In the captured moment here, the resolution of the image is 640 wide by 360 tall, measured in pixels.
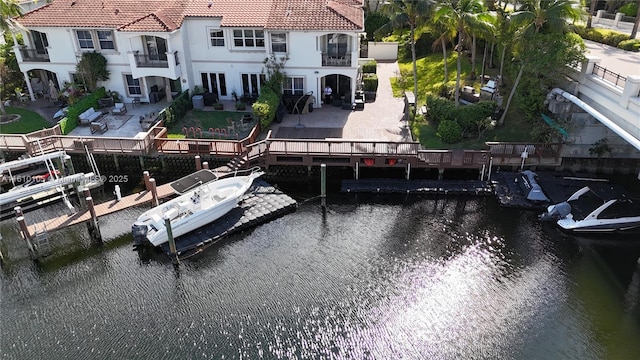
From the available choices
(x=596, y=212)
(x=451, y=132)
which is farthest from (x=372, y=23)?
(x=596, y=212)

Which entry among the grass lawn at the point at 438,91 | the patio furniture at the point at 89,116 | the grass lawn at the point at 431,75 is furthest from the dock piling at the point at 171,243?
the grass lawn at the point at 431,75

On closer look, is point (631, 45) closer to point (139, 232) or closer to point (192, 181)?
point (192, 181)

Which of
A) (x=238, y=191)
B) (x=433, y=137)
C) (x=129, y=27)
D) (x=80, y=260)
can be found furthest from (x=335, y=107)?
(x=80, y=260)

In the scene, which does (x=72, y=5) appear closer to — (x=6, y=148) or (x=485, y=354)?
(x=6, y=148)

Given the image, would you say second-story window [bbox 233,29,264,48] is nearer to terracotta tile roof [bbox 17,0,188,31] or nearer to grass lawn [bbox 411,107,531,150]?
terracotta tile roof [bbox 17,0,188,31]

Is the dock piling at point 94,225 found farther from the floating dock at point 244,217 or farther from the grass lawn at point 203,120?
the grass lawn at point 203,120

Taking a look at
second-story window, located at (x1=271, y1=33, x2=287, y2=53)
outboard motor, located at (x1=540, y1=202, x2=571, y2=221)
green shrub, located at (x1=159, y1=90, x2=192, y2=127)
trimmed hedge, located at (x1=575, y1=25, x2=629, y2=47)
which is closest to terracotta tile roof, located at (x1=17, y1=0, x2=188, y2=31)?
green shrub, located at (x1=159, y1=90, x2=192, y2=127)

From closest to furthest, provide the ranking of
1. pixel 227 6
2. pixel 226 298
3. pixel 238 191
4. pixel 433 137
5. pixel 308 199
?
1. pixel 226 298
2. pixel 238 191
3. pixel 308 199
4. pixel 433 137
5. pixel 227 6
